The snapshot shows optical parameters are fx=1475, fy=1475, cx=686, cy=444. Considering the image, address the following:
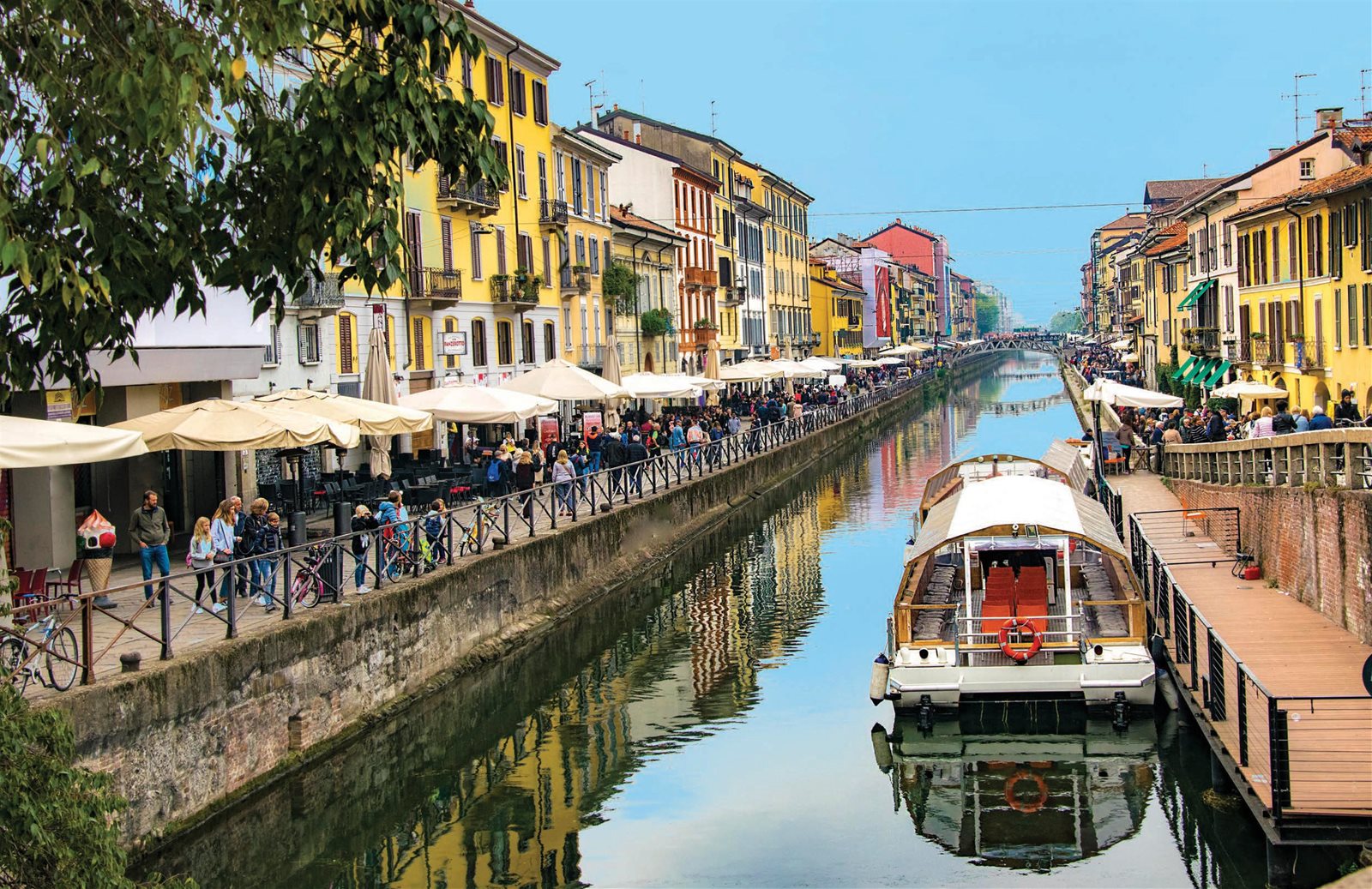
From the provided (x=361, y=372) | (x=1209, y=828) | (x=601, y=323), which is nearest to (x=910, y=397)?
(x=601, y=323)

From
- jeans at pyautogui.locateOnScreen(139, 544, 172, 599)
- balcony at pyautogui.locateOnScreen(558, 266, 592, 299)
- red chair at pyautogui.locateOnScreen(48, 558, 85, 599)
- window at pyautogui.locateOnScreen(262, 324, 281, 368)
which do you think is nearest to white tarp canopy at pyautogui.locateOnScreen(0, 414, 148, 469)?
red chair at pyautogui.locateOnScreen(48, 558, 85, 599)

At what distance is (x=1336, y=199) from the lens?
35.9 meters

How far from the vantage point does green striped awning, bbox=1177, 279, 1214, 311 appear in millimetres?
54331

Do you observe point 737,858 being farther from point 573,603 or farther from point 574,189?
point 574,189

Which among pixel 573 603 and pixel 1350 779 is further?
pixel 573 603

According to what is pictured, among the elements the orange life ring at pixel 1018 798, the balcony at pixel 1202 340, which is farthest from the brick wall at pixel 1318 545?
the balcony at pixel 1202 340

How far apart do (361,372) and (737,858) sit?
20297 millimetres

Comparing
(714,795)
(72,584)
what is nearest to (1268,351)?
(714,795)

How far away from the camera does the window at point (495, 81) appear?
128 ft

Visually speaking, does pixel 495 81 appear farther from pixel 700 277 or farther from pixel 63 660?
pixel 63 660

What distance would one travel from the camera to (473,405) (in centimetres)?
2530

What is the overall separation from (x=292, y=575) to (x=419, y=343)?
18419 millimetres

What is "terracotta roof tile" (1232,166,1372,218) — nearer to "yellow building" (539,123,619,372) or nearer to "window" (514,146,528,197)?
"yellow building" (539,123,619,372)

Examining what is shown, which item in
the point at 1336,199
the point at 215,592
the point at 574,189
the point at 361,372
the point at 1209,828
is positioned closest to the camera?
the point at 1209,828
